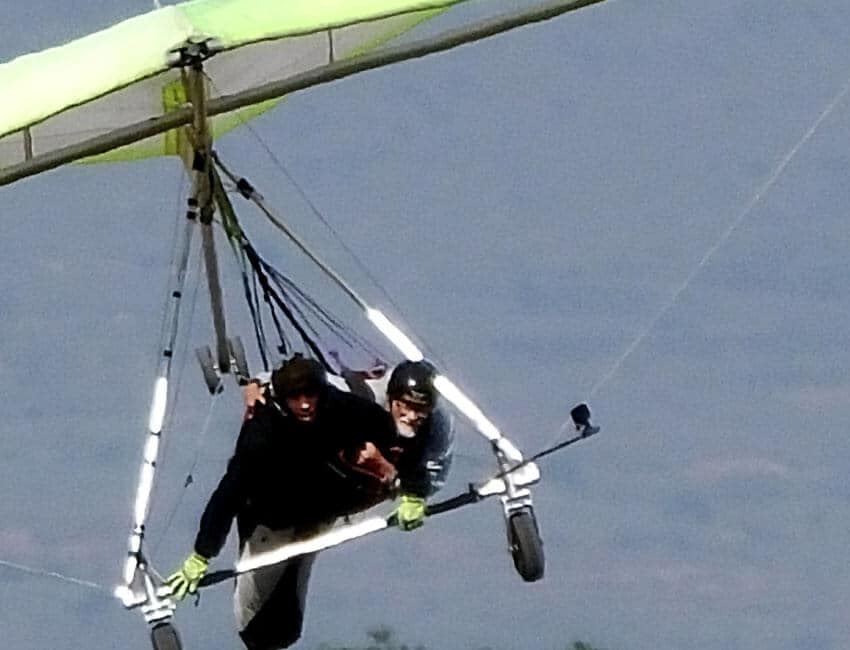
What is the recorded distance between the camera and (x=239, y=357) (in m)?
9.64

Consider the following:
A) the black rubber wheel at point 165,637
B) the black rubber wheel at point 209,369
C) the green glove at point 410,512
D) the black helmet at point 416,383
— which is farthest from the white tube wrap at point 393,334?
the black rubber wheel at point 165,637

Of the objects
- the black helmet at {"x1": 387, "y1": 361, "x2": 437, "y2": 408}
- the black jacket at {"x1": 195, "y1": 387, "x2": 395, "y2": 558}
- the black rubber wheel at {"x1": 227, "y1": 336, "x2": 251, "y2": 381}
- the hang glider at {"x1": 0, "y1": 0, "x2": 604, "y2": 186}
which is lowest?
the black jacket at {"x1": 195, "y1": 387, "x2": 395, "y2": 558}

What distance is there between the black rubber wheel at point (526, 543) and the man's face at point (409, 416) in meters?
0.39

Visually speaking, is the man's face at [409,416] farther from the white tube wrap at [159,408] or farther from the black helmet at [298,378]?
the white tube wrap at [159,408]

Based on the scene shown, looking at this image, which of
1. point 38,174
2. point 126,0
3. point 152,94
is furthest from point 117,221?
point 38,174

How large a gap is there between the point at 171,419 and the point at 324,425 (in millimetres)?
651

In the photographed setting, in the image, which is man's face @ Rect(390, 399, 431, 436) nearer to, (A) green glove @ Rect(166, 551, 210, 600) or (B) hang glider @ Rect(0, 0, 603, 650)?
(B) hang glider @ Rect(0, 0, 603, 650)

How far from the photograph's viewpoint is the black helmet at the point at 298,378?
8.55 metres

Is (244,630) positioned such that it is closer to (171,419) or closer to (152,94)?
(171,419)

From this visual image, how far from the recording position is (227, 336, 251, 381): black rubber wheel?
9.55 metres

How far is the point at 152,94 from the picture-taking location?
32.2 ft

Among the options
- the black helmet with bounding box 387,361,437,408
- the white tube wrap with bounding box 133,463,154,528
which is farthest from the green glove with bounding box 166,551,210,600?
the black helmet with bounding box 387,361,437,408

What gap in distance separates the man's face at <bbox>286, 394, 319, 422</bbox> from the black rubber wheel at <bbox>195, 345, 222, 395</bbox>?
0.94m

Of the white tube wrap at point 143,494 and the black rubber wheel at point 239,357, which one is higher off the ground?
the black rubber wheel at point 239,357
